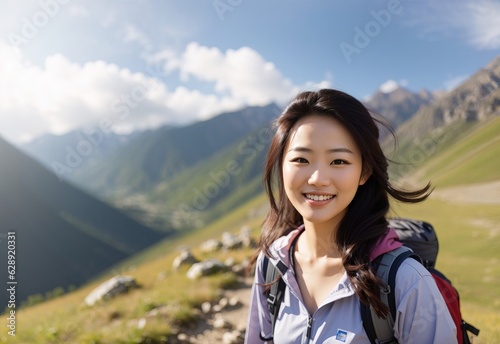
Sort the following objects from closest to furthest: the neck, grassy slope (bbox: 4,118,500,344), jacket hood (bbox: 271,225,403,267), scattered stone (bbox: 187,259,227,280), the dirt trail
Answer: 1. jacket hood (bbox: 271,225,403,267)
2. the neck
3. grassy slope (bbox: 4,118,500,344)
4. the dirt trail
5. scattered stone (bbox: 187,259,227,280)

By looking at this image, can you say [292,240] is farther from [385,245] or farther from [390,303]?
[390,303]

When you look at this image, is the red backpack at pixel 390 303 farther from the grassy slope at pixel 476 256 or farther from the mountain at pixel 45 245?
the mountain at pixel 45 245

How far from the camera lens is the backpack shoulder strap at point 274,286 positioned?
3135 millimetres

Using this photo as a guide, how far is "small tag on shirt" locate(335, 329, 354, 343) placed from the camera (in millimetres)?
2477

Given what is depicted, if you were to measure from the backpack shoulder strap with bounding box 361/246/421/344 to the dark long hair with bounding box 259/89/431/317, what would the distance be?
0.05 m

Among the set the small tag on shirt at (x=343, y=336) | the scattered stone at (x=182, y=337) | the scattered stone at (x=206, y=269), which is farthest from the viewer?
the scattered stone at (x=206, y=269)

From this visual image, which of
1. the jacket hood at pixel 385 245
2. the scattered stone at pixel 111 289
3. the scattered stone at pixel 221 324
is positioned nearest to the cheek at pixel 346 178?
the jacket hood at pixel 385 245

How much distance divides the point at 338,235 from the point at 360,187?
1.68 ft

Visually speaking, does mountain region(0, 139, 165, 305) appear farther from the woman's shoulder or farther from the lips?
the woman's shoulder

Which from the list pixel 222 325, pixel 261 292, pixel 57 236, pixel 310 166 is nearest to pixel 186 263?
pixel 222 325

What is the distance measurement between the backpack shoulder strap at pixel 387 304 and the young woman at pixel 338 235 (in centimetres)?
4

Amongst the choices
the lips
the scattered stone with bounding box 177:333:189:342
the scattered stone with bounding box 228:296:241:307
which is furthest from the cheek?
the scattered stone with bounding box 228:296:241:307

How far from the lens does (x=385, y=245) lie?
260 centimetres

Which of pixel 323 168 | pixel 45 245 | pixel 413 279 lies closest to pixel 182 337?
pixel 323 168
